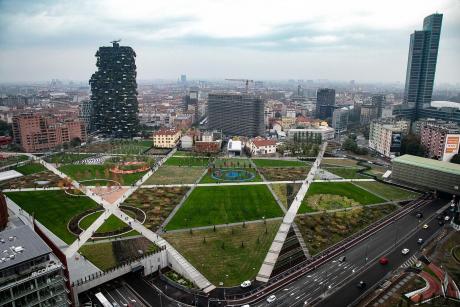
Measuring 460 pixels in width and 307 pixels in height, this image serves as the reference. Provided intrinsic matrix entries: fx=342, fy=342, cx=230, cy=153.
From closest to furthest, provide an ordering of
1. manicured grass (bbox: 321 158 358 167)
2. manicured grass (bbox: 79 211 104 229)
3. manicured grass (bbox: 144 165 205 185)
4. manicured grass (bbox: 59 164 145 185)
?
manicured grass (bbox: 79 211 104 229) → manicured grass (bbox: 144 165 205 185) → manicured grass (bbox: 59 164 145 185) → manicured grass (bbox: 321 158 358 167)

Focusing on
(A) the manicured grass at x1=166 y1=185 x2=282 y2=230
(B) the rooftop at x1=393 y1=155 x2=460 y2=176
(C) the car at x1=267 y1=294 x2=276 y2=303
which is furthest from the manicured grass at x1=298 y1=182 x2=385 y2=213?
(C) the car at x1=267 y1=294 x2=276 y2=303

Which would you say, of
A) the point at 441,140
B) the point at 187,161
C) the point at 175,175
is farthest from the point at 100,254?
the point at 441,140

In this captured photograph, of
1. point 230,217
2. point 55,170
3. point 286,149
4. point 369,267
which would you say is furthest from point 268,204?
point 55,170

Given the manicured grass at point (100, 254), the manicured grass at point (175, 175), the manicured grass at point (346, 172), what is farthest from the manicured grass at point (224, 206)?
the manicured grass at point (346, 172)

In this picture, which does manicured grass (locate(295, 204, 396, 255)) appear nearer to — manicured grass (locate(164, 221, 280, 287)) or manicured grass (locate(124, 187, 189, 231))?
manicured grass (locate(164, 221, 280, 287))

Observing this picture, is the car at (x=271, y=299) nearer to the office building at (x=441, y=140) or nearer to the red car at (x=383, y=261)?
the red car at (x=383, y=261)

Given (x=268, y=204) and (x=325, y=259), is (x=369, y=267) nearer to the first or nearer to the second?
(x=325, y=259)

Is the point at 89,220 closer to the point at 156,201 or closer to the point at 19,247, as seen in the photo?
the point at 156,201
